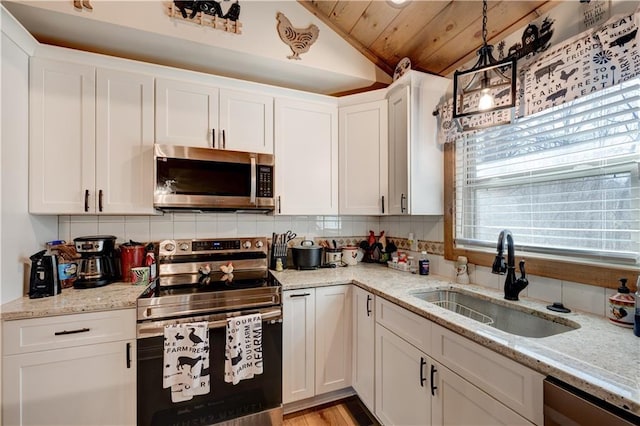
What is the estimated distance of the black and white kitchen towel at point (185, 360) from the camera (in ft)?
4.85

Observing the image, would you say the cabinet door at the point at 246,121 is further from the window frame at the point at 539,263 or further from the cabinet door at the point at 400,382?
the cabinet door at the point at 400,382

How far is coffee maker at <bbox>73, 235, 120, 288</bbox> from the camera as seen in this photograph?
1677 millimetres

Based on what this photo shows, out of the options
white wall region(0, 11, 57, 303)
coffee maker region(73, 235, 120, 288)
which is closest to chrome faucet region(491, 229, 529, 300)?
coffee maker region(73, 235, 120, 288)

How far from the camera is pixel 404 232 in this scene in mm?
2438

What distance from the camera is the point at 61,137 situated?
1.65 metres

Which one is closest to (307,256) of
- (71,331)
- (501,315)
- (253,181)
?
(253,181)

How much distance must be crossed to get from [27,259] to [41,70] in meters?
1.08

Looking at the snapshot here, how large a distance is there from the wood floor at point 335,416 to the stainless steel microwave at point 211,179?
1451 millimetres

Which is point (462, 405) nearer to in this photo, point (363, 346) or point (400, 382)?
point (400, 382)

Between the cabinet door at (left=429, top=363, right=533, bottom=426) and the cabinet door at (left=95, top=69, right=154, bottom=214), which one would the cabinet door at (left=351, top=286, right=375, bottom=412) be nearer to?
the cabinet door at (left=429, top=363, right=533, bottom=426)

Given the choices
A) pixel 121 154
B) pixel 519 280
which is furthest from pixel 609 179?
pixel 121 154

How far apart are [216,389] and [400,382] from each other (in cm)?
103

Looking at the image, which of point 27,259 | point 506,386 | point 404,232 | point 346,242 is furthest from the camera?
point 346,242

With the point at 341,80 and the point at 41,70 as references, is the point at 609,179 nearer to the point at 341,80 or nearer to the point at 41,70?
the point at 341,80
